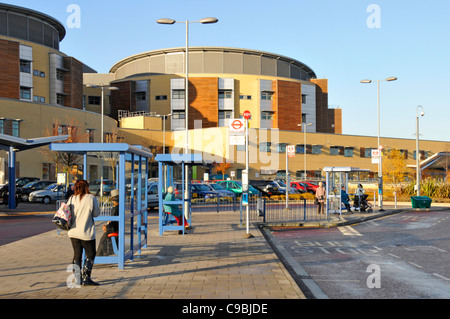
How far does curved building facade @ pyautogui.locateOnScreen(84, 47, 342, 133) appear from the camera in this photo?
81.4 metres

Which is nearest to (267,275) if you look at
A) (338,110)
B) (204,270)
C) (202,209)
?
(204,270)

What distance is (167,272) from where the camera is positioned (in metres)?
9.59

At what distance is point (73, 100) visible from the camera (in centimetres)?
6994

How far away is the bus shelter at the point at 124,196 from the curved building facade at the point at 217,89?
68363 mm

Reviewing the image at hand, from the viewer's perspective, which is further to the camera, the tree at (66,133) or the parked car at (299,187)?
the tree at (66,133)

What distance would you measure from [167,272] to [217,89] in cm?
7305

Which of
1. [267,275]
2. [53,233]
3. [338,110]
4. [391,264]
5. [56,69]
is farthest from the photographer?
[338,110]

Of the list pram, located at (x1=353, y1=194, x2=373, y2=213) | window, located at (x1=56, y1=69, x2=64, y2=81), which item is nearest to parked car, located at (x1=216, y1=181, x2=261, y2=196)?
pram, located at (x1=353, y1=194, x2=373, y2=213)

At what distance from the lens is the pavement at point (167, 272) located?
774 cm

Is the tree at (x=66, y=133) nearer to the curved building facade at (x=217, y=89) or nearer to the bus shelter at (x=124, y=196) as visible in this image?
the curved building facade at (x=217, y=89)

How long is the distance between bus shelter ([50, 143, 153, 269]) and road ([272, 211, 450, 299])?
3823mm

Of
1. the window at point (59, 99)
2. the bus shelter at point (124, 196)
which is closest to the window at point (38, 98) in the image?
the window at point (59, 99)
